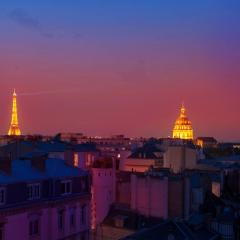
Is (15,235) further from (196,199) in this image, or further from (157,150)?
(157,150)

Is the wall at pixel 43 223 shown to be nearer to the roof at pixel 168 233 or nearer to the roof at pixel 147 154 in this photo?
the roof at pixel 168 233

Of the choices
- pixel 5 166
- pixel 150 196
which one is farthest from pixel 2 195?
pixel 150 196

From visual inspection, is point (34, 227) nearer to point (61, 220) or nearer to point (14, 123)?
point (61, 220)

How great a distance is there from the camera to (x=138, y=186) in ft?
162

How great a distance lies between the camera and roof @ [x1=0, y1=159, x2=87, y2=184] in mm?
29828

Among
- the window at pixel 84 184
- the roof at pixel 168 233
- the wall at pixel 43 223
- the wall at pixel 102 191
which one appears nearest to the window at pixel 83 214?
the wall at pixel 43 223

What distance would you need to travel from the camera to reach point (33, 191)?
31062 mm

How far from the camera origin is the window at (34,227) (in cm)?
3050

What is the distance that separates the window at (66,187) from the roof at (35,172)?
45cm

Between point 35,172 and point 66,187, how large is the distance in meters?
2.53

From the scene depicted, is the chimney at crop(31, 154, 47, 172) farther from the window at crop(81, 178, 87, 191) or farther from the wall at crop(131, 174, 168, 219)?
the wall at crop(131, 174, 168, 219)

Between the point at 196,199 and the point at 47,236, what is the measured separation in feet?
76.6

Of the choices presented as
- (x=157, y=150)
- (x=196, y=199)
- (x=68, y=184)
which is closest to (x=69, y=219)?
(x=68, y=184)

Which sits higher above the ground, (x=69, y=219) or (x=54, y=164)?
(x=54, y=164)
